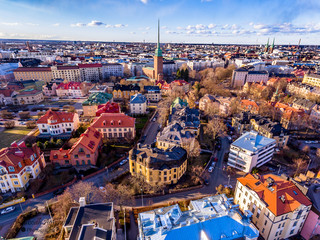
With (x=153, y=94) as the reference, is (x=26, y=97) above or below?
below

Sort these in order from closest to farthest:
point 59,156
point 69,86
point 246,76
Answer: point 59,156, point 69,86, point 246,76

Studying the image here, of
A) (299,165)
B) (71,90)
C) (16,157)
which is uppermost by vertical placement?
(16,157)

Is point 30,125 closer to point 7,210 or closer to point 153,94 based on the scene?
point 7,210

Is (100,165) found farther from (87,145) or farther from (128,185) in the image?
(128,185)

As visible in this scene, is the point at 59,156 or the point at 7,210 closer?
the point at 7,210

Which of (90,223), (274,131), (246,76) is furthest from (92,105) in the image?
(246,76)
